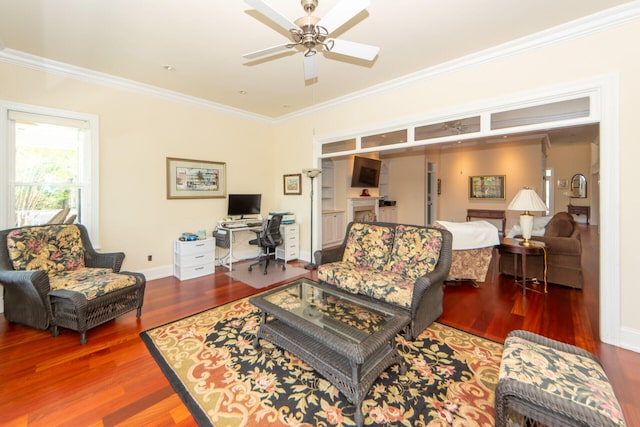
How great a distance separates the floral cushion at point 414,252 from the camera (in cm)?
283

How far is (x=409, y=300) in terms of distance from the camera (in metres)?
2.46

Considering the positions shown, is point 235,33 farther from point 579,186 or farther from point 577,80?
point 579,186

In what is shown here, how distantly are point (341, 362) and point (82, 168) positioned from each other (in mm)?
4159

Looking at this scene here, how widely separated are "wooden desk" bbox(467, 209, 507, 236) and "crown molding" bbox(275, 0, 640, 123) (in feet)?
19.8

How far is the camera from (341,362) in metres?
1.81

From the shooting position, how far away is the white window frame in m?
3.04

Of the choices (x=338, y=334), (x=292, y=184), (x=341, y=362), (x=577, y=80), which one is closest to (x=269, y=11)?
(x=338, y=334)

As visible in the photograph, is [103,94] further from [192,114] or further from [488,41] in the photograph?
[488,41]

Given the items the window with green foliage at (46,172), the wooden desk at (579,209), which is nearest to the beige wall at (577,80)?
the window with green foliage at (46,172)

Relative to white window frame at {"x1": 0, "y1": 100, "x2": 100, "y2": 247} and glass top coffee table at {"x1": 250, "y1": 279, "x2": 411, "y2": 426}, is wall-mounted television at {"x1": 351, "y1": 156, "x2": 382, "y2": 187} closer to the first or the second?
glass top coffee table at {"x1": 250, "y1": 279, "x2": 411, "y2": 426}

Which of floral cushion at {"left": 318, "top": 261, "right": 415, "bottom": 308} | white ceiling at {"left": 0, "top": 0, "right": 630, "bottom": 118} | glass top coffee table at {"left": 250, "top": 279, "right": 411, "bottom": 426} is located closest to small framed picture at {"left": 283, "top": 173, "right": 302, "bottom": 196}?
white ceiling at {"left": 0, "top": 0, "right": 630, "bottom": 118}

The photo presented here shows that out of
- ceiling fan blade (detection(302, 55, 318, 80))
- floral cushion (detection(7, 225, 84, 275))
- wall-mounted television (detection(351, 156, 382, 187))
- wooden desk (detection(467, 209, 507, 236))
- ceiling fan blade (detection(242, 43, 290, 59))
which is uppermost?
ceiling fan blade (detection(302, 55, 318, 80))

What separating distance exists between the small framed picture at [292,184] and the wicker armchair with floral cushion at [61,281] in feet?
10.5

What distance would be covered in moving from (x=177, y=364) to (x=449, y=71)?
4.28m
